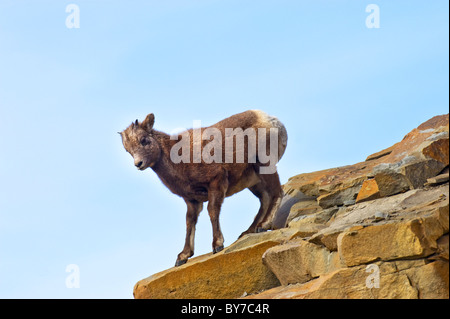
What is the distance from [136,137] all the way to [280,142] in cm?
301

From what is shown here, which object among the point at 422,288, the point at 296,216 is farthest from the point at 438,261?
the point at 296,216

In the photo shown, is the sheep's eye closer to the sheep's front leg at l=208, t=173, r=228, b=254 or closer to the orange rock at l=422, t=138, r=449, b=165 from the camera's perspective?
the sheep's front leg at l=208, t=173, r=228, b=254

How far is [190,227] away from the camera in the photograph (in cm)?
1307

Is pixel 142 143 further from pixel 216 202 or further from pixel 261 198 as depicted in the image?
pixel 261 198

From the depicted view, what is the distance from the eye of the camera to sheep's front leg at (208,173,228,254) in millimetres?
12498

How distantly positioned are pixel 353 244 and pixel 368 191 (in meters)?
2.31

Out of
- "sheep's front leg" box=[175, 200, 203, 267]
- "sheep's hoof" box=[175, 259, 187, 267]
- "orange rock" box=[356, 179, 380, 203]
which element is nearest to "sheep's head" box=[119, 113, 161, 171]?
"sheep's front leg" box=[175, 200, 203, 267]

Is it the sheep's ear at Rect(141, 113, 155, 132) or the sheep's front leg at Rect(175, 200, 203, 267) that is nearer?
the sheep's front leg at Rect(175, 200, 203, 267)

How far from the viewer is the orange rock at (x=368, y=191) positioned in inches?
451

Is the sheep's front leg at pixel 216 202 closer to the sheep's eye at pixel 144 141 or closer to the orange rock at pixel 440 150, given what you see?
the sheep's eye at pixel 144 141

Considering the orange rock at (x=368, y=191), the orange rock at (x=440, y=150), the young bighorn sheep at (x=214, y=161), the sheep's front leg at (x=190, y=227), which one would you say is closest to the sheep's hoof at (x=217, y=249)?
the young bighorn sheep at (x=214, y=161)

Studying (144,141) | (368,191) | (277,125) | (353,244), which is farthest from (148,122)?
(353,244)

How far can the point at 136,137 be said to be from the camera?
1292 centimetres
